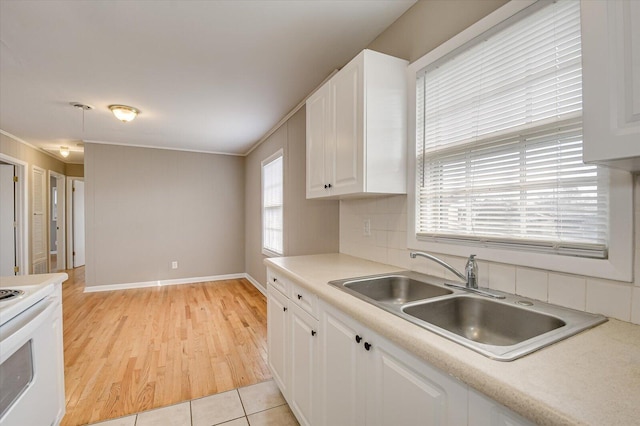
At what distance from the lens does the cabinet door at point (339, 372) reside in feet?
3.84

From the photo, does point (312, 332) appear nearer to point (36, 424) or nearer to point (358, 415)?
point (358, 415)

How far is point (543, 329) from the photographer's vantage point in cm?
102

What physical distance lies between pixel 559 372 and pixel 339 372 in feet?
2.73

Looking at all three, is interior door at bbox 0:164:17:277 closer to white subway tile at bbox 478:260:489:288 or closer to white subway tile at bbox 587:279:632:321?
white subway tile at bbox 478:260:489:288

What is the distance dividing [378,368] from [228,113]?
3.37m

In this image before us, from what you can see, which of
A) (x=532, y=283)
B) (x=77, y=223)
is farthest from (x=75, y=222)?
(x=532, y=283)

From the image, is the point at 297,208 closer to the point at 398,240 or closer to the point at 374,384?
the point at 398,240

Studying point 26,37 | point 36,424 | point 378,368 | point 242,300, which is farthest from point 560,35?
point 242,300

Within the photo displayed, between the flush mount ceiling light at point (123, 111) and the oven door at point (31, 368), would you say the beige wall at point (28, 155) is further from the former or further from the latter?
the oven door at point (31, 368)

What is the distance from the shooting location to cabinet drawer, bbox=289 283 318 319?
59.4 inches

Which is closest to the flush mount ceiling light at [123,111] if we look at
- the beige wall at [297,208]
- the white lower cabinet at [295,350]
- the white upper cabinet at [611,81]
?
the beige wall at [297,208]

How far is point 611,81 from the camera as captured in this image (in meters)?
0.72

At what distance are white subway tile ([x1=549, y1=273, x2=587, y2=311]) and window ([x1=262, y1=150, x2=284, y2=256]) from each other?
10.2ft

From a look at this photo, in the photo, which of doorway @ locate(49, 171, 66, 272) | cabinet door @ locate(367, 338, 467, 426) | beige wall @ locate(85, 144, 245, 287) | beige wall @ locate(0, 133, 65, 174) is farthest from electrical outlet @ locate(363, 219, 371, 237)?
doorway @ locate(49, 171, 66, 272)
